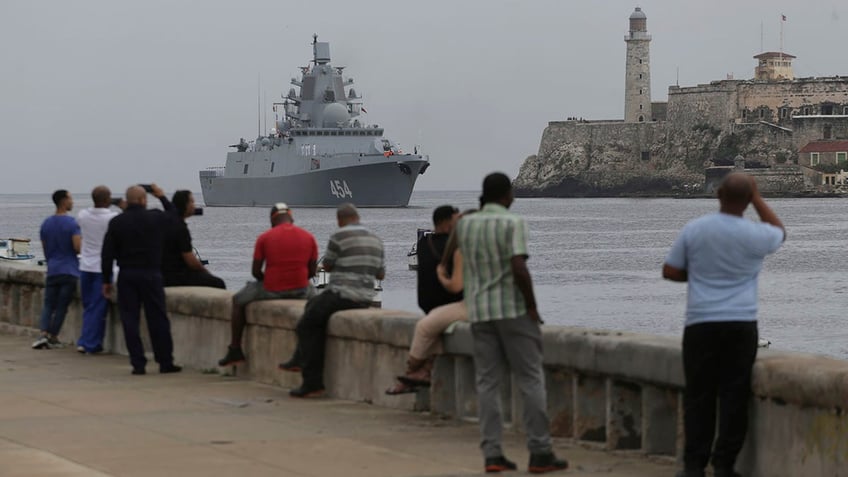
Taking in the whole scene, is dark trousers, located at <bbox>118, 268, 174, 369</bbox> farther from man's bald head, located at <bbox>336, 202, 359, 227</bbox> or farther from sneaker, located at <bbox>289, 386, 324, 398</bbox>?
man's bald head, located at <bbox>336, 202, 359, 227</bbox>

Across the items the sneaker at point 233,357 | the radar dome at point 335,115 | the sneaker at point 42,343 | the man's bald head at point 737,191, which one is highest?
the radar dome at point 335,115

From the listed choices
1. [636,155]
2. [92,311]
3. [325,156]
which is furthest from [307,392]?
[636,155]

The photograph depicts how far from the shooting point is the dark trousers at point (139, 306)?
39.5 ft

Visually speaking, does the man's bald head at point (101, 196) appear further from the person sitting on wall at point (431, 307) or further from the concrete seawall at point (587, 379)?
the person sitting on wall at point (431, 307)

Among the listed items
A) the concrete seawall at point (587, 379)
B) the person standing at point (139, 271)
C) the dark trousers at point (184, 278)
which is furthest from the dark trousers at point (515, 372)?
the dark trousers at point (184, 278)

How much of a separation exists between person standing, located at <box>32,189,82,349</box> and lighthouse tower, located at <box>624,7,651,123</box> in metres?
137

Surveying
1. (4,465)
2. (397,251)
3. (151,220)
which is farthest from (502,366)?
(397,251)

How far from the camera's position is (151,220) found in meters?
11.8

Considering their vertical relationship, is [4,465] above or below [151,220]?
below

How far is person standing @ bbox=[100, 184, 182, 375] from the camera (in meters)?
11.9

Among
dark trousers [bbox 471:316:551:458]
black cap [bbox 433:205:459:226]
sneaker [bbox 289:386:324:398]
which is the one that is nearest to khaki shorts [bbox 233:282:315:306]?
sneaker [bbox 289:386:324:398]

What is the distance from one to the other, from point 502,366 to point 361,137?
101 metres

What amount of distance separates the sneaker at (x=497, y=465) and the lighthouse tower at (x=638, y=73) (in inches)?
5629

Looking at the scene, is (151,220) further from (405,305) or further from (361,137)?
(361,137)
